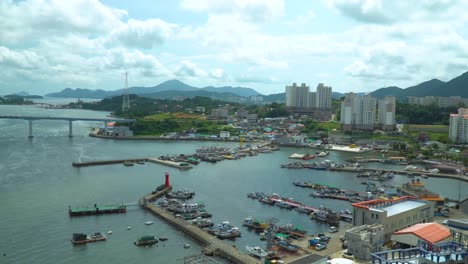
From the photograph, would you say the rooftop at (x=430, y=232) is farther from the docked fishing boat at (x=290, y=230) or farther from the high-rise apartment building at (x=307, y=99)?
the high-rise apartment building at (x=307, y=99)

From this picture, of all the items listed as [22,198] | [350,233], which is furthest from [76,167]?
[350,233]

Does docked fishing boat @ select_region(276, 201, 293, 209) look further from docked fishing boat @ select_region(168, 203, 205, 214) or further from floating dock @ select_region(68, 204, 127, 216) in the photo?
floating dock @ select_region(68, 204, 127, 216)

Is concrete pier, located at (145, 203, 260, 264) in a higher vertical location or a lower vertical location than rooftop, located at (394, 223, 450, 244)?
lower

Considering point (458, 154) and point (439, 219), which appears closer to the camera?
point (439, 219)

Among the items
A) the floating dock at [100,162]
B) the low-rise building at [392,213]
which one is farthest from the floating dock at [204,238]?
the floating dock at [100,162]

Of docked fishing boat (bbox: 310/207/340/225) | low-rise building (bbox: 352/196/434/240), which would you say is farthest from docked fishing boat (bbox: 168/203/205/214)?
low-rise building (bbox: 352/196/434/240)

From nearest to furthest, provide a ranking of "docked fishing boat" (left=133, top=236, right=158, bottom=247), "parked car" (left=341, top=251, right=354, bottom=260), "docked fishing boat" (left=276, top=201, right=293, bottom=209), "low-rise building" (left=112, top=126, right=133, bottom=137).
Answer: "parked car" (left=341, top=251, right=354, bottom=260) → "docked fishing boat" (left=133, top=236, right=158, bottom=247) → "docked fishing boat" (left=276, top=201, right=293, bottom=209) → "low-rise building" (left=112, top=126, right=133, bottom=137)

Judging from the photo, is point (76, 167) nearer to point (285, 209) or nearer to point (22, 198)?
point (22, 198)
